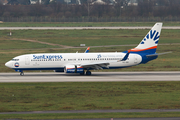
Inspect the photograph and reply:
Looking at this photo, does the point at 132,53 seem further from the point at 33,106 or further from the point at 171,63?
the point at 33,106

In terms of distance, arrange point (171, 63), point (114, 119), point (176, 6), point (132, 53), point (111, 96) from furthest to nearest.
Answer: point (176, 6) → point (171, 63) → point (132, 53) → point (111, 96) → point (114, 119)

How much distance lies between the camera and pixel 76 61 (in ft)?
163

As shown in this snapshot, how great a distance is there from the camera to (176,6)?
165m

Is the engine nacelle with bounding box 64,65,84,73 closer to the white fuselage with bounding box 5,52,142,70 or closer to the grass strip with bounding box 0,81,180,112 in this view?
the white fuselage with bounding box 5,52,142,70

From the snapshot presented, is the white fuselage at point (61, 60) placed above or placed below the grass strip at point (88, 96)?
above

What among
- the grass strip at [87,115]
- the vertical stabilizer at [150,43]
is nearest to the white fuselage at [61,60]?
the vertical stabilizer at [150,43]

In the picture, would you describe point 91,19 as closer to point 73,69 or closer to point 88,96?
point 73,69

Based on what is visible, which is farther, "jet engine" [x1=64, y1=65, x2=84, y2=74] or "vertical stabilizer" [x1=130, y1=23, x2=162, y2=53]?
"vertical stabilizer" [x1=130, y1=23, x2=162, y2=53]

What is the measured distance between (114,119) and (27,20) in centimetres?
13375

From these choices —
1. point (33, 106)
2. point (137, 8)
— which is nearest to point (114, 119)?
point (33, 106)

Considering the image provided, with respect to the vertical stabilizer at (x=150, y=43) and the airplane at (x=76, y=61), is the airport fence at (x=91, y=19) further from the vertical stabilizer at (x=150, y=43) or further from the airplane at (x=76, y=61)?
the airplane at (x=76, y=61)

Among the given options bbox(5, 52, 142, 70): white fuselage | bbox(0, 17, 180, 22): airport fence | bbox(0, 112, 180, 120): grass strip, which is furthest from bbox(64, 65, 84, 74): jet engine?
bbox(0, 17, 180, 22): airport fence

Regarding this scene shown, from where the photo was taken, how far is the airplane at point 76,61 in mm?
48219

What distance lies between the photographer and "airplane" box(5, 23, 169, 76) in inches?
1898
